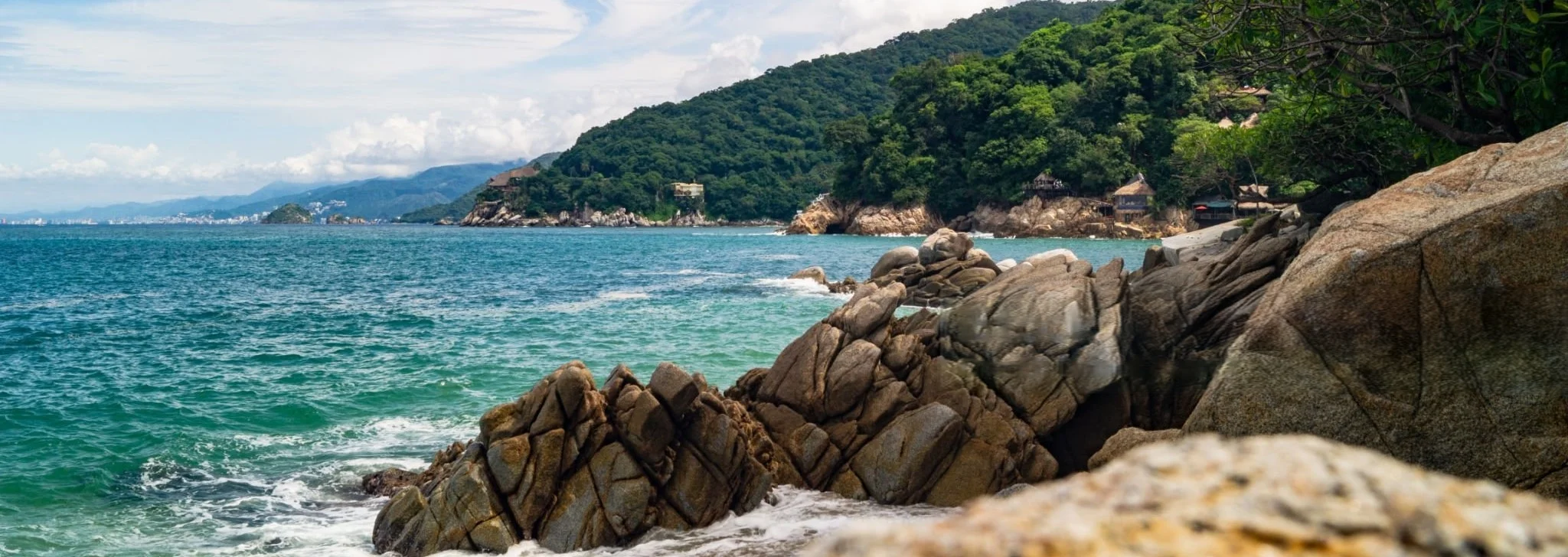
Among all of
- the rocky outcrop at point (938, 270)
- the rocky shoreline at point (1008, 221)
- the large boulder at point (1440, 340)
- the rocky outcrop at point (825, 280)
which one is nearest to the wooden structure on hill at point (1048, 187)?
the rocky shoreline at point (1008, 221)

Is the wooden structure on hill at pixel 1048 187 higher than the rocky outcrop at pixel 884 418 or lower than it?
higher

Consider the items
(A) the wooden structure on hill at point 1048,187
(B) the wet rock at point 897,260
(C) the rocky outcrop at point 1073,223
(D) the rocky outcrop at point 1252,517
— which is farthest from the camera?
(A) the wooden structure on hill at point 1048,187

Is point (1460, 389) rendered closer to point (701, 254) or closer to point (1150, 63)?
point (701, 254)

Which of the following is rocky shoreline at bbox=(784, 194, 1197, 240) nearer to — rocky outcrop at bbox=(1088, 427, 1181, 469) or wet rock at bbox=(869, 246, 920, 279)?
wet rock at bbox=(869, 246, 920, 279)

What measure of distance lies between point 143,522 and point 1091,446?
45.3 feet

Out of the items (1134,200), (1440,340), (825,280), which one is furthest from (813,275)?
(1134,200)

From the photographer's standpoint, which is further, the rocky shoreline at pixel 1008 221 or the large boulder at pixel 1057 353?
the rocky shoreline at pixel 1008 221

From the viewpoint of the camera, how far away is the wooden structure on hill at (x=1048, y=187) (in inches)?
4070

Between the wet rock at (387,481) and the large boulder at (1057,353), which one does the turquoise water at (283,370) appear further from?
the large boulder at (1057,353)

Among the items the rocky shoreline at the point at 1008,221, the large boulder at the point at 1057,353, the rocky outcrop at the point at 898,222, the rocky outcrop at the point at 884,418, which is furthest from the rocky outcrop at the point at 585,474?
the rocky outcrop at the point at 898,222

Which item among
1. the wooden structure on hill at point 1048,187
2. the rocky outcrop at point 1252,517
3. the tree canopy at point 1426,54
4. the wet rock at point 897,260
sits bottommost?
the wet rock at point 897,260

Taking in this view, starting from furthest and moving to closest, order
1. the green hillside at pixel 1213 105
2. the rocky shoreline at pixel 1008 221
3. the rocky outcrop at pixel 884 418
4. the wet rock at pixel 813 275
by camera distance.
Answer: the rocky shoreline at pixel 1008 221 → the wet rock at pixel 813 275 → the green hillside at pixel 1213 105 → the rocky outcrop at pixel 884 418

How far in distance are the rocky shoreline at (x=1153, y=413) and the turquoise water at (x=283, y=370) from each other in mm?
2574

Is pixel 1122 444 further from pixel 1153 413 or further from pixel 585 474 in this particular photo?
pixel 585 474
